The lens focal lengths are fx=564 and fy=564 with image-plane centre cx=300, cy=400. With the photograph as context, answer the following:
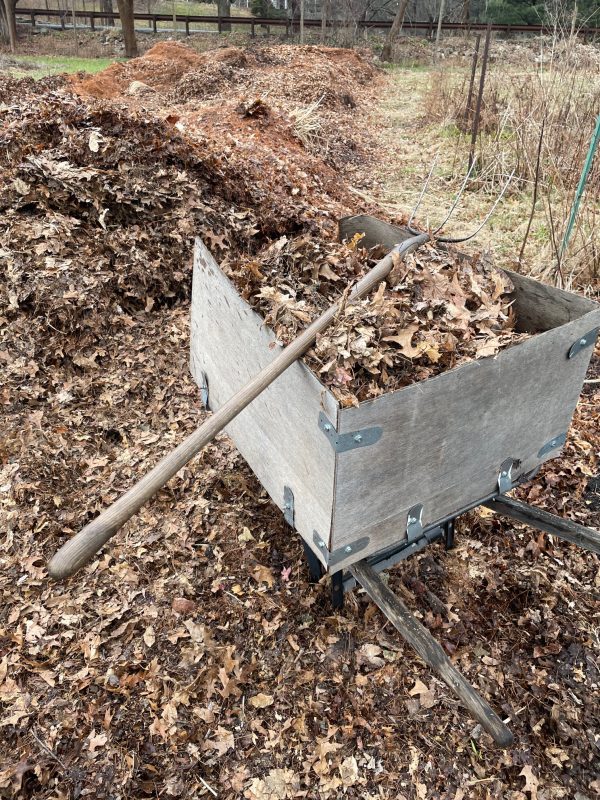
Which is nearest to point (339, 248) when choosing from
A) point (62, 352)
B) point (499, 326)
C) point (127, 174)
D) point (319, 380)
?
point (499, 326)

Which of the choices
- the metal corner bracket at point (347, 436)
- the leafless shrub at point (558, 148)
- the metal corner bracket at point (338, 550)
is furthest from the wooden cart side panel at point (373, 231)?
the leafless shrub at point (558, 148)

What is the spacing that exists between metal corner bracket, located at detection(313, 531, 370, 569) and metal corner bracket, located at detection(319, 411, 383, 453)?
0.40m

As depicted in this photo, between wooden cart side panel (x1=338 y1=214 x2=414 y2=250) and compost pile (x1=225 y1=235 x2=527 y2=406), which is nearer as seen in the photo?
compost pile (x1=225 y1=235 x2=527 y2=406)

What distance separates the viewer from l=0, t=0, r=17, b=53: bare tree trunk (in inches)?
884

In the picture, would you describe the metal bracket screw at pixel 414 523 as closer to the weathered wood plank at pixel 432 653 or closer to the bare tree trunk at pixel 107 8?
the weathered wood plank at pixel 432 653

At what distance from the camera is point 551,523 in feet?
7.22

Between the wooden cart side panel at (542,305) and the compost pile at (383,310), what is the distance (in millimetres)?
58

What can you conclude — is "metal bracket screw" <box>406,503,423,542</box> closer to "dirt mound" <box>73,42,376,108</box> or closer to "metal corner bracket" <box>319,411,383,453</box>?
"metal corner bracket" <box>319,411,383,453</box>

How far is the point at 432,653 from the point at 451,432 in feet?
2.31

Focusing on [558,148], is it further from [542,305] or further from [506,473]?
[506,473]

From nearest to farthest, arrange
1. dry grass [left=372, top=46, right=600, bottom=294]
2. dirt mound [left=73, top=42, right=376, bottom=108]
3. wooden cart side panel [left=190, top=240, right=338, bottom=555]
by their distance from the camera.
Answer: wooden cart side panel [left=190, top=240, right=338, bottom=555], dry grass [left=372, top=46, right=600, bottom=294], dirt mound [left=73, top=42, right=376, bottom=108]

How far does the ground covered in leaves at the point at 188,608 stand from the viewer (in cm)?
215

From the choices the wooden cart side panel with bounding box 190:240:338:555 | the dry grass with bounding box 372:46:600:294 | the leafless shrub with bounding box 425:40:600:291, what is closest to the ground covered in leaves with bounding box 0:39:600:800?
the wooden cart side panel with bounding box 190:240:338:555

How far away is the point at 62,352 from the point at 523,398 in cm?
320
